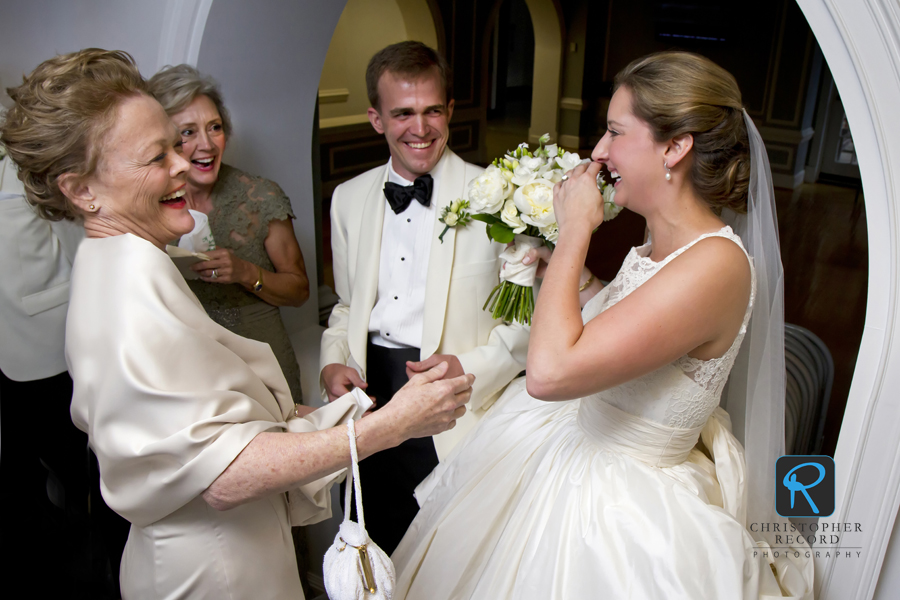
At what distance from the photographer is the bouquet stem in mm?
2178

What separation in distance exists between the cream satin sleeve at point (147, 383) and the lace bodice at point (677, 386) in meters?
0.91

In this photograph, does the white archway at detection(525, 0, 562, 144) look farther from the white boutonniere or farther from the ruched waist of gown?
the ruched waist of gown

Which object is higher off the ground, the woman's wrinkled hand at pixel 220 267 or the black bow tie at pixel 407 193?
the black bow tie at pixel 407 193

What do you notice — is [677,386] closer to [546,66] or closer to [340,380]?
[340,380]

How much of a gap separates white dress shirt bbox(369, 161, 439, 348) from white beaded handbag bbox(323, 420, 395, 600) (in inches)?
42.3

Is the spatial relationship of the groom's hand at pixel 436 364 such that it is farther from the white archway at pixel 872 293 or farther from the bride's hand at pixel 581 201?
the white archway at pixel 872 293

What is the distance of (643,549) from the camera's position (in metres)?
1.57

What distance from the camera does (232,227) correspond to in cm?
247

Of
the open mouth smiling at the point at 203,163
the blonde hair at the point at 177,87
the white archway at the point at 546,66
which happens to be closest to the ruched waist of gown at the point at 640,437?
the open mouth smiling at the point at 203,163

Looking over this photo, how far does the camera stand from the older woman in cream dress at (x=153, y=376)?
132 centimetres

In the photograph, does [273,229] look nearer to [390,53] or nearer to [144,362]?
[390,53]

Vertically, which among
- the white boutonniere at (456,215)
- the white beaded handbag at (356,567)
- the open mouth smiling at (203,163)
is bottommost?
the white beaded handbag at (356,567)

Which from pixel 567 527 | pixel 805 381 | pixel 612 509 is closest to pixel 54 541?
pixel 567 527

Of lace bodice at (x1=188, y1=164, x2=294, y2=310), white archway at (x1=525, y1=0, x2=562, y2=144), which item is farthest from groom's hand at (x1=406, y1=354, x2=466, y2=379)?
white archway at (x1=525, y1=0, x2=562, y2=144)
